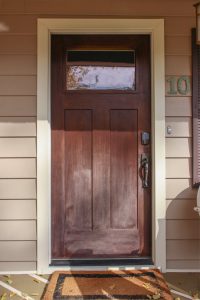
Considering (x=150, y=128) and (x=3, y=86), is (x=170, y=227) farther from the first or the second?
(x=3, y=86)

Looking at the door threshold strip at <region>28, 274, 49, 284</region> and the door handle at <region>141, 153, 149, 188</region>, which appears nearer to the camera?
the door threshold strip at <region>28, 274, 49, 284</region>

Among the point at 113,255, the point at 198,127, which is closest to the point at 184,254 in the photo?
the point at 113,255

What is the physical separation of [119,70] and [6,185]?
139cm

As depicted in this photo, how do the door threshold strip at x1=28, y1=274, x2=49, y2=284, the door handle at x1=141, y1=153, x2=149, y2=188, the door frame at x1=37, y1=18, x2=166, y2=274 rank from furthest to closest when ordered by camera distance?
the door handle at x1=141, y1=153, x2=149, y2=188 < the door frame at x1=37, y1=18, x2=166, y2=274 < the door threshold strip at x1=28, y1=274, x2=49, y2=284

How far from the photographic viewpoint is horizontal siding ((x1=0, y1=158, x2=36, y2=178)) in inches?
117

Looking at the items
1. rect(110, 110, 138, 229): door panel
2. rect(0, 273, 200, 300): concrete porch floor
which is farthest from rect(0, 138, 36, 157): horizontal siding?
rect(0, 273, 200, 300): concrete porch floor

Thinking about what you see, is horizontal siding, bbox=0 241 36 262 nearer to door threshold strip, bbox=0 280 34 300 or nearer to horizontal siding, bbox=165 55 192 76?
door threshold strip, bbox=0 280 34 300

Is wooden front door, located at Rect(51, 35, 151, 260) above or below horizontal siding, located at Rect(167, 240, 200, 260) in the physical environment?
above

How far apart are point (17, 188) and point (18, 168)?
17cm

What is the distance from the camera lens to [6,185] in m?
2.96

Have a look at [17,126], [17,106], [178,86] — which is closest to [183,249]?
[178,86]

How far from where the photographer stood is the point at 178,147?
2.99m

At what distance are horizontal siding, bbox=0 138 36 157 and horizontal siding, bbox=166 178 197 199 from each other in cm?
118

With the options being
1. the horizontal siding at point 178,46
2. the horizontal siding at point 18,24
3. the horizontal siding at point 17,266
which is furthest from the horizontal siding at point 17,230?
the horizontal siding at point 178,46
